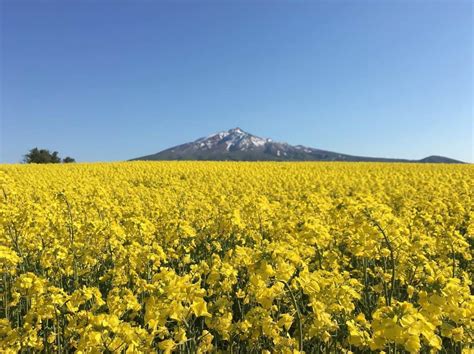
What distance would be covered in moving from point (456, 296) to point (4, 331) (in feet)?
11.3

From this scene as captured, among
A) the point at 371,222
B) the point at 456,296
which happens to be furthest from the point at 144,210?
the point at 456,296

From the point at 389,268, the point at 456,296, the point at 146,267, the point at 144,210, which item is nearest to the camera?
the point at 456,296

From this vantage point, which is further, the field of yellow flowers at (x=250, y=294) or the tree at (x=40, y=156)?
the tree at (x=40, y=156)

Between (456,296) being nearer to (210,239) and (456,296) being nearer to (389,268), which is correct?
(389,268)

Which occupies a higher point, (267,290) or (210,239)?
(267,290)

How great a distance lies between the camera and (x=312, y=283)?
3.12 metres

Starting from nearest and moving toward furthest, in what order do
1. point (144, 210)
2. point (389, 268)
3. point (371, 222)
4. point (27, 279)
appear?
point (27, 279)
point (371, 222)
point (389, 268)
point (144, 210)

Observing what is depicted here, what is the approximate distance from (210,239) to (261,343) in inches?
175

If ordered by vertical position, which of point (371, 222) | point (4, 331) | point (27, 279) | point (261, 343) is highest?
point (371, 222)

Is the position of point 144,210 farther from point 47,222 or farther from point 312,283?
point 312,283

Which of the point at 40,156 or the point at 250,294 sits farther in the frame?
the point at 40,156

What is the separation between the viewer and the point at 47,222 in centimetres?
634

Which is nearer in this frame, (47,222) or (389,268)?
(389,268)

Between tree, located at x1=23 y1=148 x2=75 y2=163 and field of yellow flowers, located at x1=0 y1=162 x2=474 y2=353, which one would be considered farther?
tree, located at x1=23 y1=148 x2=75 y2=163
